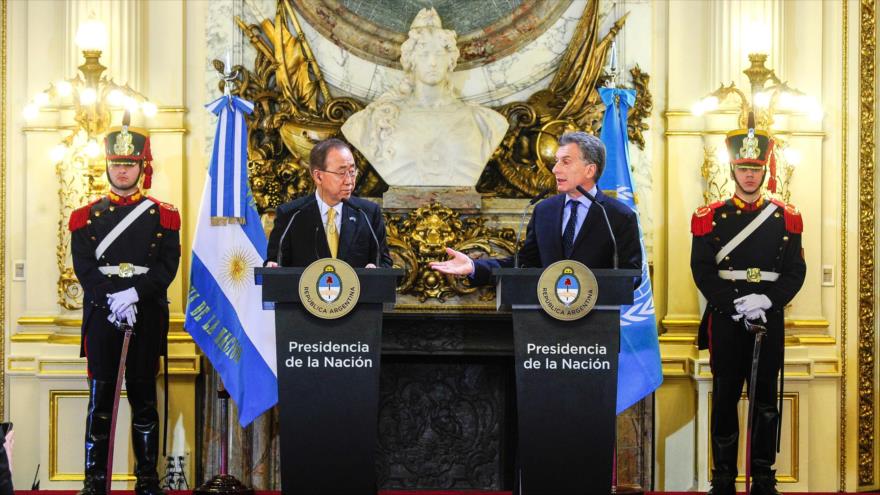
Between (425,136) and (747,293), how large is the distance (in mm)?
2140

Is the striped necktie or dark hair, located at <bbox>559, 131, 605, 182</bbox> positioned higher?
dark hair, located at <bbox>559, 131, 605, 182</bbox>

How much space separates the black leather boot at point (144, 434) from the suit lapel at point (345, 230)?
55.1 inches

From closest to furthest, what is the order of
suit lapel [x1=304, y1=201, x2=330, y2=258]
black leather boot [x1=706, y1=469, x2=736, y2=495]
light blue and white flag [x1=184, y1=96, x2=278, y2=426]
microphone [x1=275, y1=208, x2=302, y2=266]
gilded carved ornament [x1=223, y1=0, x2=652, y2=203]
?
1. microphone [x1=275, y1=208, x2=302, y2=266]
2. suit lapel [x1=304, y1=201, x2=330, y2=258]
3. black leather boot [x1=706, y1=469, x2=736, y2=495]
4. light blue and white flag [x1=184, y1=96, x2=278, y2=426]
5. gilded carved ornament [x1=223, y1=0, x2=652, y2=203]

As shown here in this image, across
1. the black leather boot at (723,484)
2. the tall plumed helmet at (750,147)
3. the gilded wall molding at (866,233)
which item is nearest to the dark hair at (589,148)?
the tall plumed helmet at (750,147)

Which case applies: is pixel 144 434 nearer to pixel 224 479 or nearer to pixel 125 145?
pixel 224 479

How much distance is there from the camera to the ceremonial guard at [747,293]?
224 inches

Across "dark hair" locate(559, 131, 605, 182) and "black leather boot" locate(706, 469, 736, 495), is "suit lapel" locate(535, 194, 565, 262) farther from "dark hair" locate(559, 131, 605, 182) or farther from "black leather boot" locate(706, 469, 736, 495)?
"black leather boot" locate(706, 469, 736, 495)

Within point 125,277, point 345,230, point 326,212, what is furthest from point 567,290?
point 125,277

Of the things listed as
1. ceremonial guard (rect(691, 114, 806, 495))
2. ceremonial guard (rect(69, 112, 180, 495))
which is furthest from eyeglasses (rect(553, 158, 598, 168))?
ceremonial guard (rect(69, 112, 180, 495))

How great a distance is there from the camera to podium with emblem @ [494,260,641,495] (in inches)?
168

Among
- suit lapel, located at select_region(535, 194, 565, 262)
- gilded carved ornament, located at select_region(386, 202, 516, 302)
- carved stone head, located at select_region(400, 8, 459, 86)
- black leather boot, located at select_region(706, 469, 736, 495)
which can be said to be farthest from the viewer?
carved stone head, located at select_region(400, 8, 459, 86)

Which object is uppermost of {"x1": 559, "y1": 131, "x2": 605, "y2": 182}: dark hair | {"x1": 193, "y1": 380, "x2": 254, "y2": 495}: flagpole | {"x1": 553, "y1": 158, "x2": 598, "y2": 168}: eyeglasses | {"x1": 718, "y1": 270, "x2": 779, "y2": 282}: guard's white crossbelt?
{"x1": 559, "y1": 131, "x2": 605, "y2": 182}: dark hair

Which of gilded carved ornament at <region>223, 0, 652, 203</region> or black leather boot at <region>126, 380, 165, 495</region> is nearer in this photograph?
black leather boot at <region>126, 380, 165, 495</region>

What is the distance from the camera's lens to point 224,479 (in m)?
6.25
